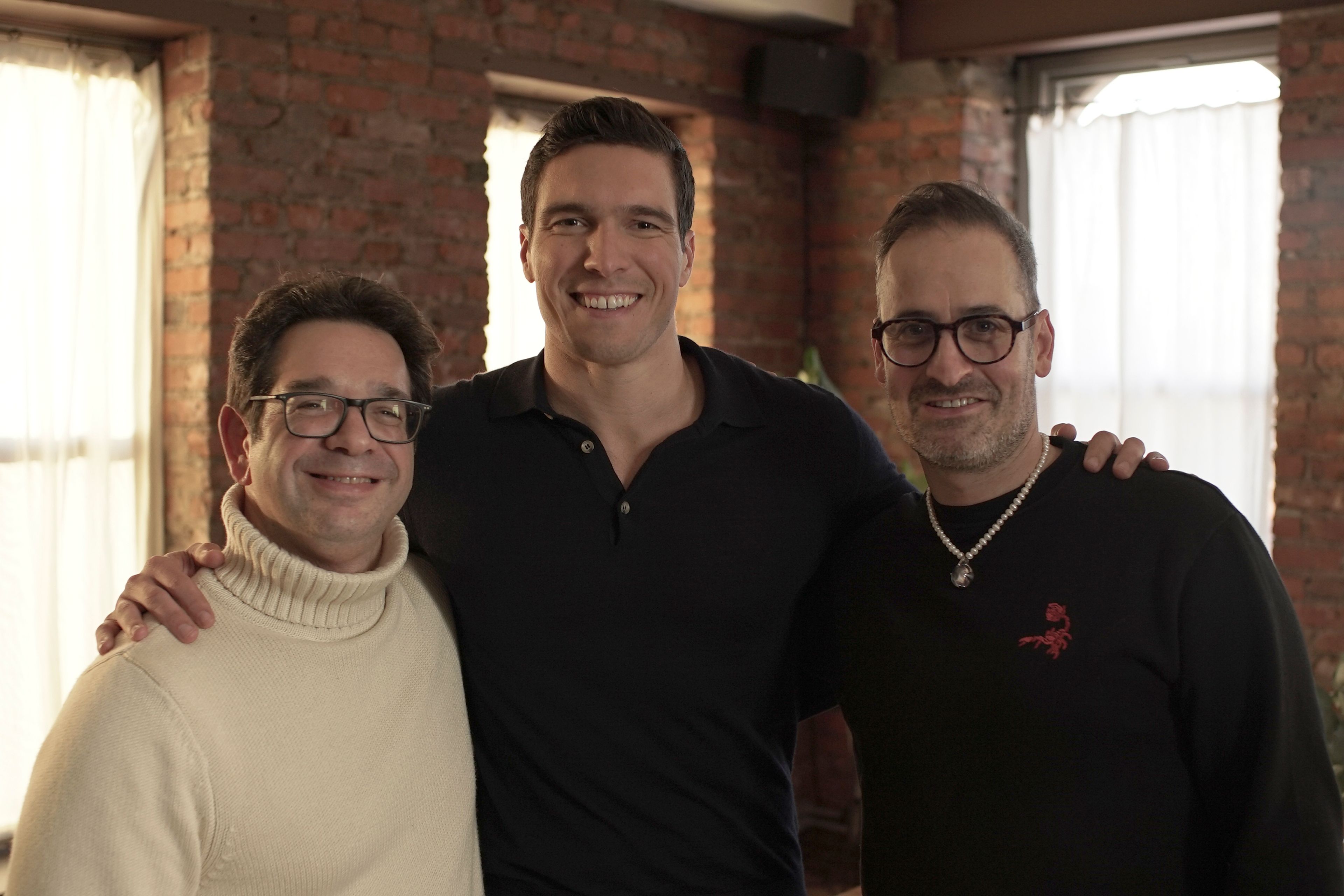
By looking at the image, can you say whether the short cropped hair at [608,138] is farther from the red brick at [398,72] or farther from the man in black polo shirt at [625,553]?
the red brick at [398,72]

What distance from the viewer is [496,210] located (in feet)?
14.7

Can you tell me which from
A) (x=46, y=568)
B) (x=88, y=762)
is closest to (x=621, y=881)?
(x=88, y=762)

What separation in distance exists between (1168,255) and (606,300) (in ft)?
10.7

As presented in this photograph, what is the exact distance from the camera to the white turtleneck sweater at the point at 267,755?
54.6 inches

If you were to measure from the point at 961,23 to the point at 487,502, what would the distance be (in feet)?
11.3

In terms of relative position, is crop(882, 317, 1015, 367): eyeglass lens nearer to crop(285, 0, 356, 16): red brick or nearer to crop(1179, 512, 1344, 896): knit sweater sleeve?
crop(1179, 512, 1344, 896): knit sweater sleeve

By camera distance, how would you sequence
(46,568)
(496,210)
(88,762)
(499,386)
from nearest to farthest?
1. (88,762)
2. (499,386)
3. (46,568)
4. (496,210)

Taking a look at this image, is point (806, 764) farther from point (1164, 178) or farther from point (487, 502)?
point (487, 502)

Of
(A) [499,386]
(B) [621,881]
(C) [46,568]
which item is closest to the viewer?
(B) [621,881]

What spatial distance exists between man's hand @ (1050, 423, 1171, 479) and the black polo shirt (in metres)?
0.41

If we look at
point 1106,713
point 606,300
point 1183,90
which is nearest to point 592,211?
point 606,300

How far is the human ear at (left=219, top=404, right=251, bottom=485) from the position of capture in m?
1.72

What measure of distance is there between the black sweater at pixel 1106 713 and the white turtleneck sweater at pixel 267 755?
1.93 ft

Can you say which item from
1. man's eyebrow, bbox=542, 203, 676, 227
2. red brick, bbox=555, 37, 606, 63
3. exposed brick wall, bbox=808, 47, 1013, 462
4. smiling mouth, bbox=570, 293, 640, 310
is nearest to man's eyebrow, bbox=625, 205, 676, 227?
man's eyebrow, bbox=542, 203, 676, 227
